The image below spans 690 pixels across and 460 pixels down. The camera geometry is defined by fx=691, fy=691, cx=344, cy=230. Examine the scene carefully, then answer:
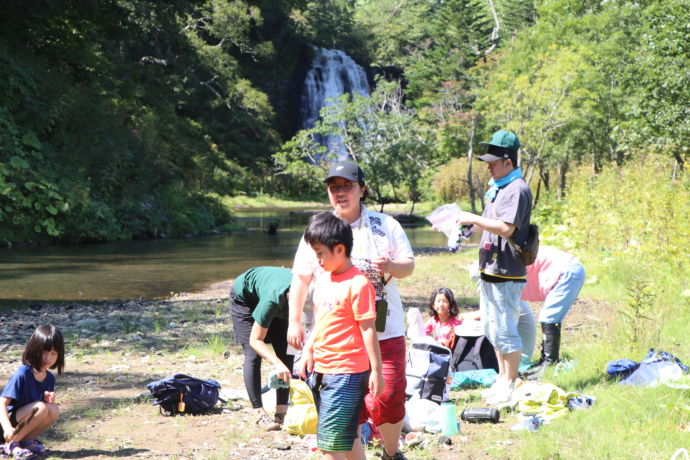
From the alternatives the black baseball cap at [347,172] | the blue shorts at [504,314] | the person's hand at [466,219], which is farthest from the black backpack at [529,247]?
the black baseball cap at [347,172]

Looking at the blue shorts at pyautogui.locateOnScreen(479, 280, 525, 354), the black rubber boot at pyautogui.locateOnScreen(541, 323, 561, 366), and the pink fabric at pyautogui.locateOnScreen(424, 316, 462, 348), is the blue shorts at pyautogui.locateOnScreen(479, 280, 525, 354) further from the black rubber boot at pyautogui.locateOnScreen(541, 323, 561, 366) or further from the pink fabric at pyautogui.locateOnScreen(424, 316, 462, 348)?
the pink fabric at pyautogui.locateOnScreen(424, 316, 462, 348)

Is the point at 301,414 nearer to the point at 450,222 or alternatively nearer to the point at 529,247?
the point at 450,222

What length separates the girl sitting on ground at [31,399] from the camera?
165 inches

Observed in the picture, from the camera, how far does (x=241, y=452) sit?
438 cm

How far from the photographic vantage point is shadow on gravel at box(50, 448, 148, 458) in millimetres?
4289

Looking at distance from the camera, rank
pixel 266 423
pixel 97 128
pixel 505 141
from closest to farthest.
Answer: pixel 266 423, pixel 505 141, pixel 97 128

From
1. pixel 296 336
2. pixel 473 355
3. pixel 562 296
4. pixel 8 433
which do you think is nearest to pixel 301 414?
pixel 296 336

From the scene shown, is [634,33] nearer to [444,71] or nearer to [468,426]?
[444,71]

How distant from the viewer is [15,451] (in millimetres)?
4137

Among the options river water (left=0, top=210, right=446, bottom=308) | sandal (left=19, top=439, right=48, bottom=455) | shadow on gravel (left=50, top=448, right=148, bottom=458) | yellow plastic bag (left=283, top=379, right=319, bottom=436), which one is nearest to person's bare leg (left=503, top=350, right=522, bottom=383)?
yellow plastic bag (left=283, top=379, right=319, bottom=436)

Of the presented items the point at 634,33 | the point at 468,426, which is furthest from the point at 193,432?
the point at 634,33

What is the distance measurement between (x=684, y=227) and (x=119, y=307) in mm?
8769

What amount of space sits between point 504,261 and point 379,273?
1603 mm

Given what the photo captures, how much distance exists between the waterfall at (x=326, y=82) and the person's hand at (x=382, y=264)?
49.6 metres
